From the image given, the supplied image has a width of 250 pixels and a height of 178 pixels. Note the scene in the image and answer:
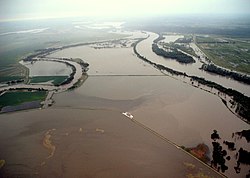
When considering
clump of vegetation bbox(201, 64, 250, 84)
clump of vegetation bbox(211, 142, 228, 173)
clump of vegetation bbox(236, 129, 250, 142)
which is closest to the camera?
clump of vegetation bbox(211, 142, 228, 173)

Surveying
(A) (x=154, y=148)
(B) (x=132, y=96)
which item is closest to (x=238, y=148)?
(A) (x=154, y=148)

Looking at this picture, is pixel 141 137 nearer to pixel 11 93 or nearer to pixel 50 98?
pixel 50 98

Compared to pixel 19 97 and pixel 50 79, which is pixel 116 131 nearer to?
pixel 19 97

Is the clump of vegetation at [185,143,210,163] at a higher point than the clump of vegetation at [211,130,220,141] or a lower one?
lower

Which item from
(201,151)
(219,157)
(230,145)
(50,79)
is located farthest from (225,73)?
(50,79)

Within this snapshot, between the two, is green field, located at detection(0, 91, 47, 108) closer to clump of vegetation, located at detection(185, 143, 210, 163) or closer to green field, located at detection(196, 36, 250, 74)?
clump of vegetation, located at detection(185, 143, 210, 163)

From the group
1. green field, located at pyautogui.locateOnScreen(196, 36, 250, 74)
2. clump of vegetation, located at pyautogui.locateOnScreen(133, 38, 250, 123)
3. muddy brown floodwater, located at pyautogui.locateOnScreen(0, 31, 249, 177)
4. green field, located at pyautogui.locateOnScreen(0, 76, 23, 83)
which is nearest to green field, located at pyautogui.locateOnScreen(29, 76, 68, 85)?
green field, located at pyautogui.locateOnScreen(0, 76, 23, 83)
